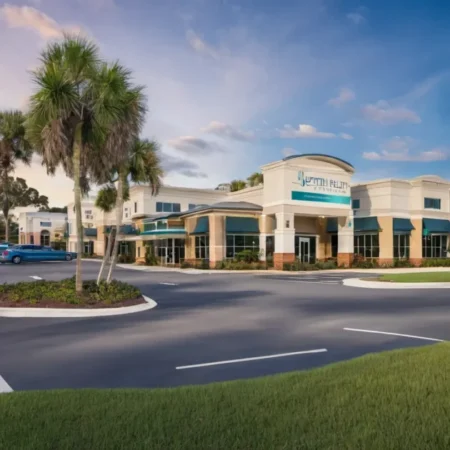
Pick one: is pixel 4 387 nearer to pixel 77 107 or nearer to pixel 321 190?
pixel 77 107

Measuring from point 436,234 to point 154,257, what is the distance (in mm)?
26238

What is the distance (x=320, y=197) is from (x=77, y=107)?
90.4ft

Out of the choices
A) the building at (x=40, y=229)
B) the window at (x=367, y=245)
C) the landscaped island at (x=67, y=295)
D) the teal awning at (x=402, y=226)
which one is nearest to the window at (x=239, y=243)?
the window at (x=367, y=245)

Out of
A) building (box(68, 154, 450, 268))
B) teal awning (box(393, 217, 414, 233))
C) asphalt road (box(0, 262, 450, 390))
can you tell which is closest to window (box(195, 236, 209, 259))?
building (box(68, 154, 450, 268))

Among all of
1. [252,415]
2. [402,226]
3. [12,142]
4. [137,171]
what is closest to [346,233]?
[402,226]

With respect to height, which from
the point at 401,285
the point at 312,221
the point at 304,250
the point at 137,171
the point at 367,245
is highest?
the point at 137,171

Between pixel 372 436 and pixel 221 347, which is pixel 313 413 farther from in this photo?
pixel 221 347

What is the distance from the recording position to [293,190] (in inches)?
1475

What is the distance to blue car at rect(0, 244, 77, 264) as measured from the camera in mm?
42844

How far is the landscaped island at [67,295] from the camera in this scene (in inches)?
534

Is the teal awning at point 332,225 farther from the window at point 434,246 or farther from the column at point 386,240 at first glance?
the window at point 434,246

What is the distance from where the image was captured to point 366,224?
4197 centimetres

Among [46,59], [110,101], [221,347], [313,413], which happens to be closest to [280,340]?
[221,347]

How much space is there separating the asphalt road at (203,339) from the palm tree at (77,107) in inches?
153
